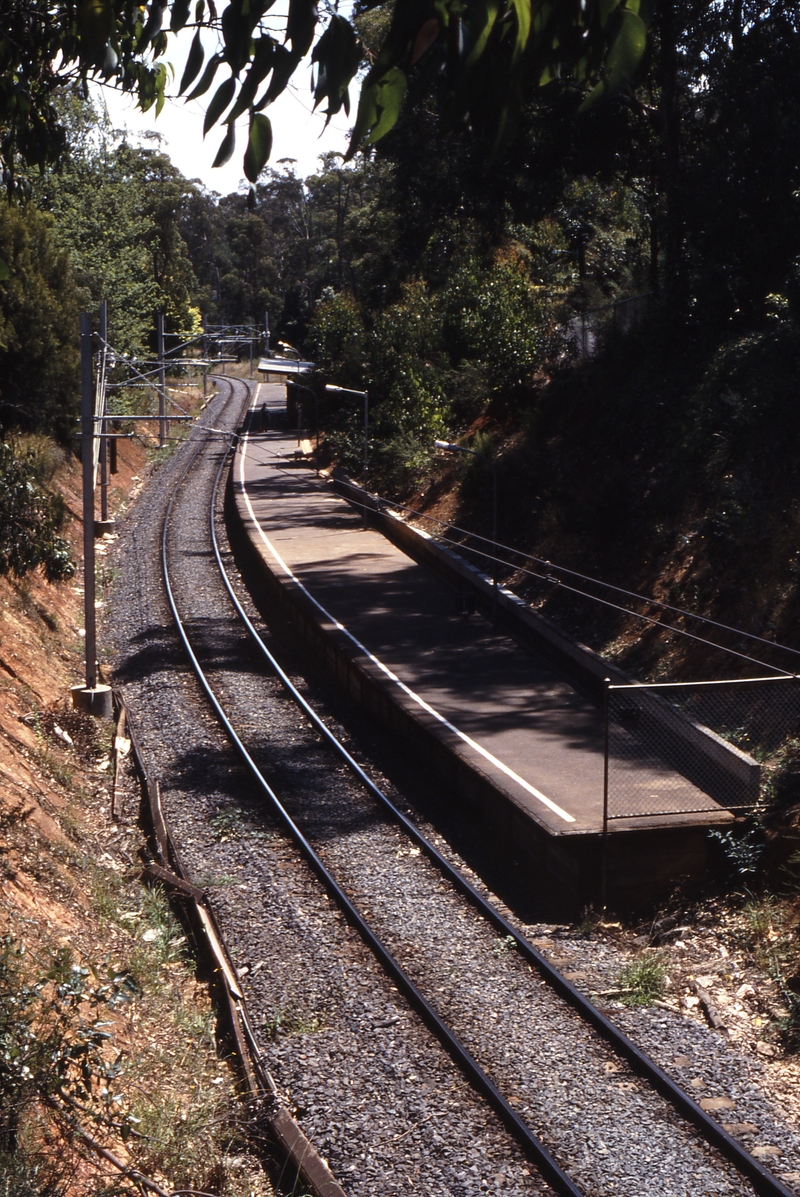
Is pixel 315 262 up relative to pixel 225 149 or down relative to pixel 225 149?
up

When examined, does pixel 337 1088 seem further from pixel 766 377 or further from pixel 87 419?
pixel 766 377

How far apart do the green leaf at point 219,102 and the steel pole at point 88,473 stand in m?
12.5

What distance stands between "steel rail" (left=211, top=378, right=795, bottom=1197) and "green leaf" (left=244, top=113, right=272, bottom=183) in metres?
6.06

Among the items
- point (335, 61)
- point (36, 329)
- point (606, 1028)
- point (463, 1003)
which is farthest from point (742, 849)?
point (36, 329)

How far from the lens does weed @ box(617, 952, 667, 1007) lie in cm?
906

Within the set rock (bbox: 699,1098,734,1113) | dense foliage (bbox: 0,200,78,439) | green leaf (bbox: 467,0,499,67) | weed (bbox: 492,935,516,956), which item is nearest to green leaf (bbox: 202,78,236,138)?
green leaf (bbox: 467,0,499,67)

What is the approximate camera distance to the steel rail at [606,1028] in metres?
6.74

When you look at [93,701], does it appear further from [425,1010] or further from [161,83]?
[161,83]

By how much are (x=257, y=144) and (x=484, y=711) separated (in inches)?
498

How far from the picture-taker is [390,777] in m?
15.0

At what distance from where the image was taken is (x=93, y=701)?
16.9 metres

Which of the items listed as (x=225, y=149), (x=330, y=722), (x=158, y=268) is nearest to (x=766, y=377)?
(x=330, y=722)

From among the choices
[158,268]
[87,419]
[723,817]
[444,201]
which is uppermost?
[158,268]

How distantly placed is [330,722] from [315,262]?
Answer: 9479cm
